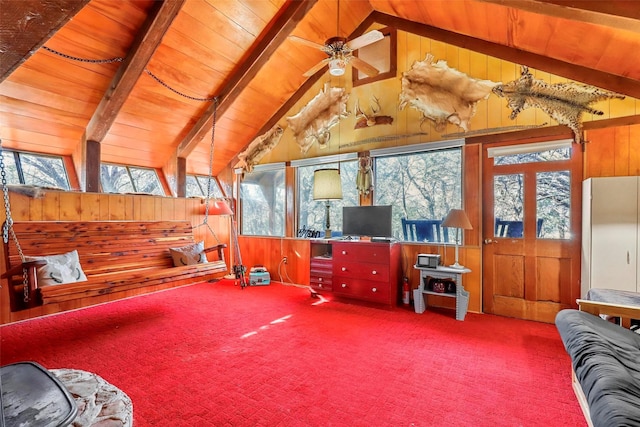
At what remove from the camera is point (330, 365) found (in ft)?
8.12

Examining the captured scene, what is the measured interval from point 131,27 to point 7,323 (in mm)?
3617

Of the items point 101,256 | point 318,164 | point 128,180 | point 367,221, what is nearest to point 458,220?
point 367,221

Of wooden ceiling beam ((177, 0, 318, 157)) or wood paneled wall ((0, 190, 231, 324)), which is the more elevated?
wooden ceiling beam ((177, 0, 318, 157))

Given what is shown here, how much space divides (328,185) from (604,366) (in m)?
3.35

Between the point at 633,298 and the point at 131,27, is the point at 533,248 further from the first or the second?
the point at 131,27

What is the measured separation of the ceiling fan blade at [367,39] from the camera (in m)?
2.77

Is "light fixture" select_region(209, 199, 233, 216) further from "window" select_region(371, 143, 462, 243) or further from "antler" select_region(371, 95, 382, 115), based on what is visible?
"antler" select_region(371, 95, 382, 115)

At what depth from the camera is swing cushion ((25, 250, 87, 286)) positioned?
3.18 meters

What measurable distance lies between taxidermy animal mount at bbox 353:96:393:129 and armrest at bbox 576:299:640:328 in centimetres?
316

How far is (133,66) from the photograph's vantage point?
3.54 meters

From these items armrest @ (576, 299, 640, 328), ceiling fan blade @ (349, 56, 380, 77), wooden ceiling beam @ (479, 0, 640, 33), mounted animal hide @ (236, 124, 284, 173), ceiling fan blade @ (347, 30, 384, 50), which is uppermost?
ceiling fan blade @ (349, 56, 380, 77)

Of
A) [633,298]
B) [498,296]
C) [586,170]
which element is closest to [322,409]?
[633,298]

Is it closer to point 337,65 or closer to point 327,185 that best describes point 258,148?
point 327,185

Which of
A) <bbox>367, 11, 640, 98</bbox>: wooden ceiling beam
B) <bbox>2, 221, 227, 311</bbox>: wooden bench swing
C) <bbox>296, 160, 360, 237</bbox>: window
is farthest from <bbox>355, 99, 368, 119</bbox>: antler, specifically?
<bbox>2, 221, 227, 311</bbox>: wooden bench swing
